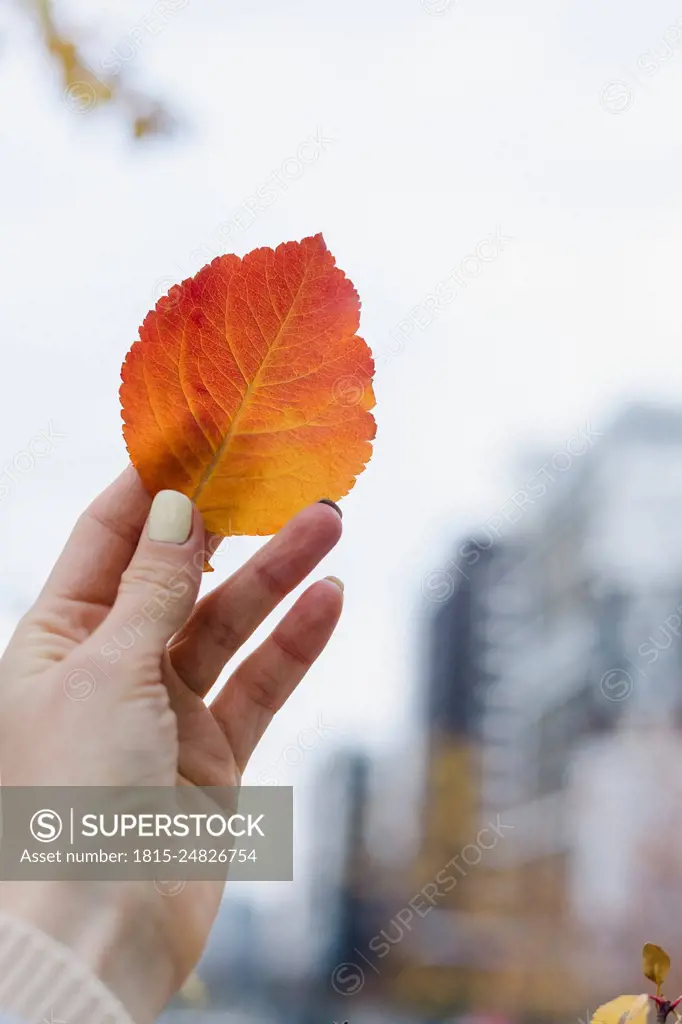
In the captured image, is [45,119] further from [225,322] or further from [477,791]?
[477,791]

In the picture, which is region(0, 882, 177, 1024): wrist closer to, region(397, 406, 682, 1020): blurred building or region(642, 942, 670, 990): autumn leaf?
region(642, 942, 670, 990): autumn leaf

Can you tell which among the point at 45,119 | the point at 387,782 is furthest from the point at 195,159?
the point at 387,782

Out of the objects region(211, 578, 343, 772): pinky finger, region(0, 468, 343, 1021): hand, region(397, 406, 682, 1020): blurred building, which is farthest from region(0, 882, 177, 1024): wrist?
region(397, 406, 682, 1020): blurred building

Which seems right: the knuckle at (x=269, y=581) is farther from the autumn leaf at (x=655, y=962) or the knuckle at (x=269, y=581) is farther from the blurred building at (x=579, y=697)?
the blurred building at (x=579, y=697)

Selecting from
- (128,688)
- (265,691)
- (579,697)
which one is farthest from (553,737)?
(128,688)

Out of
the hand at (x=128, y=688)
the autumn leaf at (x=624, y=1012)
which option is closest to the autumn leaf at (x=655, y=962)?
the autumn leaf at (x=624, y=1012)

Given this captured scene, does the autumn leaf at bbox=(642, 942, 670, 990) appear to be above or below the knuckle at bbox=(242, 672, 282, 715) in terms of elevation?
below
